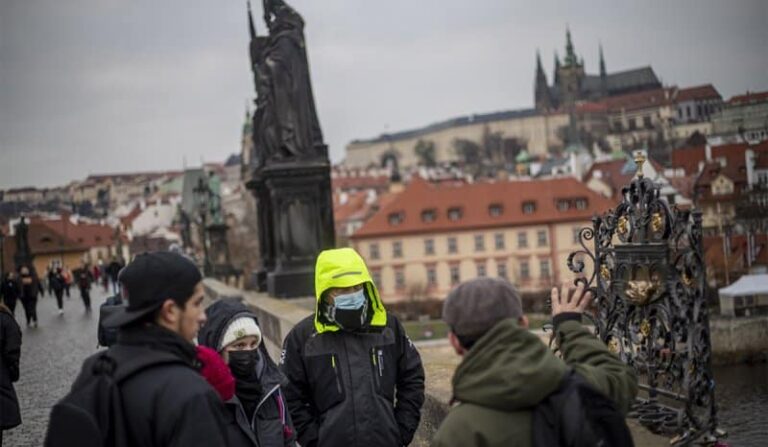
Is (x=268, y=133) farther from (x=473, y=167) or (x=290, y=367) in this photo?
(x=473, y=167)

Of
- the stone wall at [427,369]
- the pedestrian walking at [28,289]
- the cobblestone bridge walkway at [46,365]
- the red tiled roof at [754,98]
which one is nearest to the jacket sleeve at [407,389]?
the stone wall at [427,369]

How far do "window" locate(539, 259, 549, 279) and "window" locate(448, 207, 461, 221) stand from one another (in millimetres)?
7139

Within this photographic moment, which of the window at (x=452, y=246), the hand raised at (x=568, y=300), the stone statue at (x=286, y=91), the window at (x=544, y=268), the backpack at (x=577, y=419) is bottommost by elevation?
the window at (x=544, y=268)

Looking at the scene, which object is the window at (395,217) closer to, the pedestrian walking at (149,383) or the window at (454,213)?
the window at (454,213)

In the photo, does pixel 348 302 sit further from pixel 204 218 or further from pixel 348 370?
pixel 204 218

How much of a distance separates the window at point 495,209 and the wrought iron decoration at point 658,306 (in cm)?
6772

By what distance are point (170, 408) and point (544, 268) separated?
68.6m

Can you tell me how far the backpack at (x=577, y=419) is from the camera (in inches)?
101

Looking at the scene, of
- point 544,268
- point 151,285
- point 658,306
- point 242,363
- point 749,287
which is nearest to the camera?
point 151,285

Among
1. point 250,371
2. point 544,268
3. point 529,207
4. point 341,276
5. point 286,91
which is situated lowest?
point 544,268

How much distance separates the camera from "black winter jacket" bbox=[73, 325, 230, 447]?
2654mm

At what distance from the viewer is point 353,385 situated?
455 centimetres

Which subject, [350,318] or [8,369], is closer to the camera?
[350,318]

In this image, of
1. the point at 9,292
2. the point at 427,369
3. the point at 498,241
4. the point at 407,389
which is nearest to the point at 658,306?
the point at 407,389
